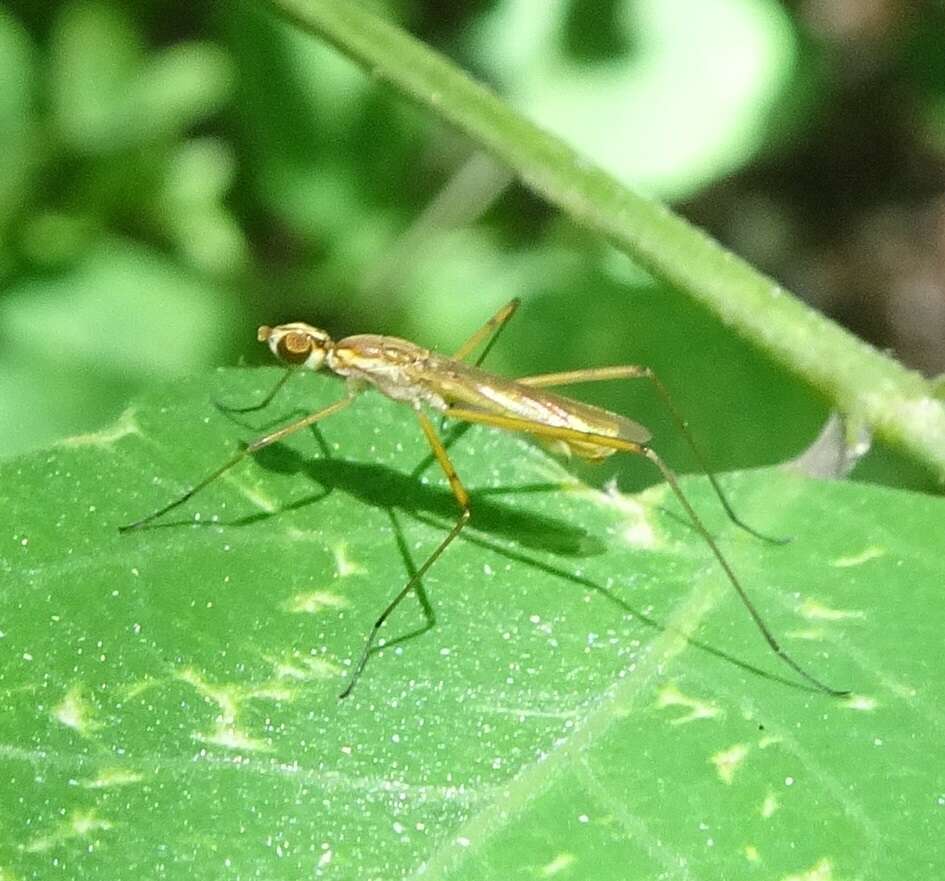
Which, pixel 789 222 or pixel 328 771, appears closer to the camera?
pixel 328 771

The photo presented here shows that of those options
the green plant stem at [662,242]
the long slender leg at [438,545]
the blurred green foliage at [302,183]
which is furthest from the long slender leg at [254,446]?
the blurred green foliage at [302,183]

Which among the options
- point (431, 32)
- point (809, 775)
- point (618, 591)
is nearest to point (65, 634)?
point (618, 591)

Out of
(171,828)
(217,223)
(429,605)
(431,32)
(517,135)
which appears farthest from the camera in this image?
(431,32)

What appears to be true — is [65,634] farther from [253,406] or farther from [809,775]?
[809,775]

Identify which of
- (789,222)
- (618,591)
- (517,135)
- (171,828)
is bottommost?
(789,222)

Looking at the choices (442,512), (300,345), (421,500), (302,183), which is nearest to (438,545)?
(442,512)

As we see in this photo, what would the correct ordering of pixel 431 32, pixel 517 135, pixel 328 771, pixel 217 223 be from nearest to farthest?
pixel 328 771
pixel 517 135
pixel 217 223
pixel 431 32

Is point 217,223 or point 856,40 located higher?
point 856,40
